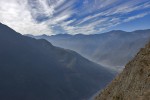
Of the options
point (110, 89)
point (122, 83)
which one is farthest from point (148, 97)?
point (110, 89)

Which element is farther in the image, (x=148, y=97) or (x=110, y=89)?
(x=110, y=89)

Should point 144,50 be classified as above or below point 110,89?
above

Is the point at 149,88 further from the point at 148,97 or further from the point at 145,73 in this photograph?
the point at 145,73

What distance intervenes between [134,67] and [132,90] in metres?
5.94

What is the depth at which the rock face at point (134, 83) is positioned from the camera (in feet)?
97.5

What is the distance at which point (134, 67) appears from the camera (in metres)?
37.5

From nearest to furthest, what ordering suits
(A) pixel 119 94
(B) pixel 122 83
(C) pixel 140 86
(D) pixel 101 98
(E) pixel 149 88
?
(E) pixel 149 88
(C) pixel 140 86
(A) pixel 119 94
(B) pixel 122 83
(D) pixel 101 98

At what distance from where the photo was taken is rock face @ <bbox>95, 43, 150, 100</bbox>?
29.7 m

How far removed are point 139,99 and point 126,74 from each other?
1204cm

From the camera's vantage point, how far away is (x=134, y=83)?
3369cm

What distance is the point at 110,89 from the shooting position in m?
40.1

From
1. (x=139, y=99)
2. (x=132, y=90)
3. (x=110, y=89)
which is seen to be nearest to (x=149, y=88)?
(x=139, y=99)

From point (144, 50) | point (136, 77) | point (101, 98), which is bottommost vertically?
point (101, 98)

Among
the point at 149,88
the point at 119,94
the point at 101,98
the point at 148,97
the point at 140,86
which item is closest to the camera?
the point at 148,97
